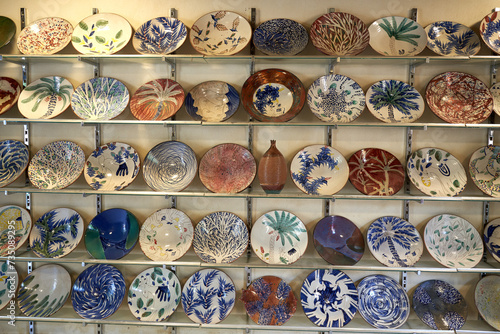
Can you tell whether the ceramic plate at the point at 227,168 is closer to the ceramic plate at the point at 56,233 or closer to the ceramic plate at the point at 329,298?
the ceramic plate at the point at 329,298

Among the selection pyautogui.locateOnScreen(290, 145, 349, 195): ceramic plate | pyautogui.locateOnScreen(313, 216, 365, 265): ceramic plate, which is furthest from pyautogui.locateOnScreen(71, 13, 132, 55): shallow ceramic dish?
pyautogui.locateOnScreen(313, 216, 365, 265): ceramic plate

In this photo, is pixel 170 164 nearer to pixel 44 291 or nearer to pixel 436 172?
pixel 44 291

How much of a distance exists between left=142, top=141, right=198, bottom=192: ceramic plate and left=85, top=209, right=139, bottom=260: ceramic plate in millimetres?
308

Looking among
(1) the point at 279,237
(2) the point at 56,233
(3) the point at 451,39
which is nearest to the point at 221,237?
(1) the point at 279,237

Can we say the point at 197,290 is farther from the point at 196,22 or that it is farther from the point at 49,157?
the point at 196,22

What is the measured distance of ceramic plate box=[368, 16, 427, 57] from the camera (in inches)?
77.8

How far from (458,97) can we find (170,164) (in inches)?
68.1

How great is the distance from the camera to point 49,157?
7.00ft

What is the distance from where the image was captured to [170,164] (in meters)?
2.09

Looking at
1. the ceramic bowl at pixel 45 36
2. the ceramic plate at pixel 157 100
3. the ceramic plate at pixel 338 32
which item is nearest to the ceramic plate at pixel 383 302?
the ceramic plate at pixel 338 32

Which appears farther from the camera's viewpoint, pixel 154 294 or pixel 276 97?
pixel 154 294

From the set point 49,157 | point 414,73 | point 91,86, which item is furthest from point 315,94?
point 49,157

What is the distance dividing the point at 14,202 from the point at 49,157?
404 mm

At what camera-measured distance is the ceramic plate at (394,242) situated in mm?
2010
